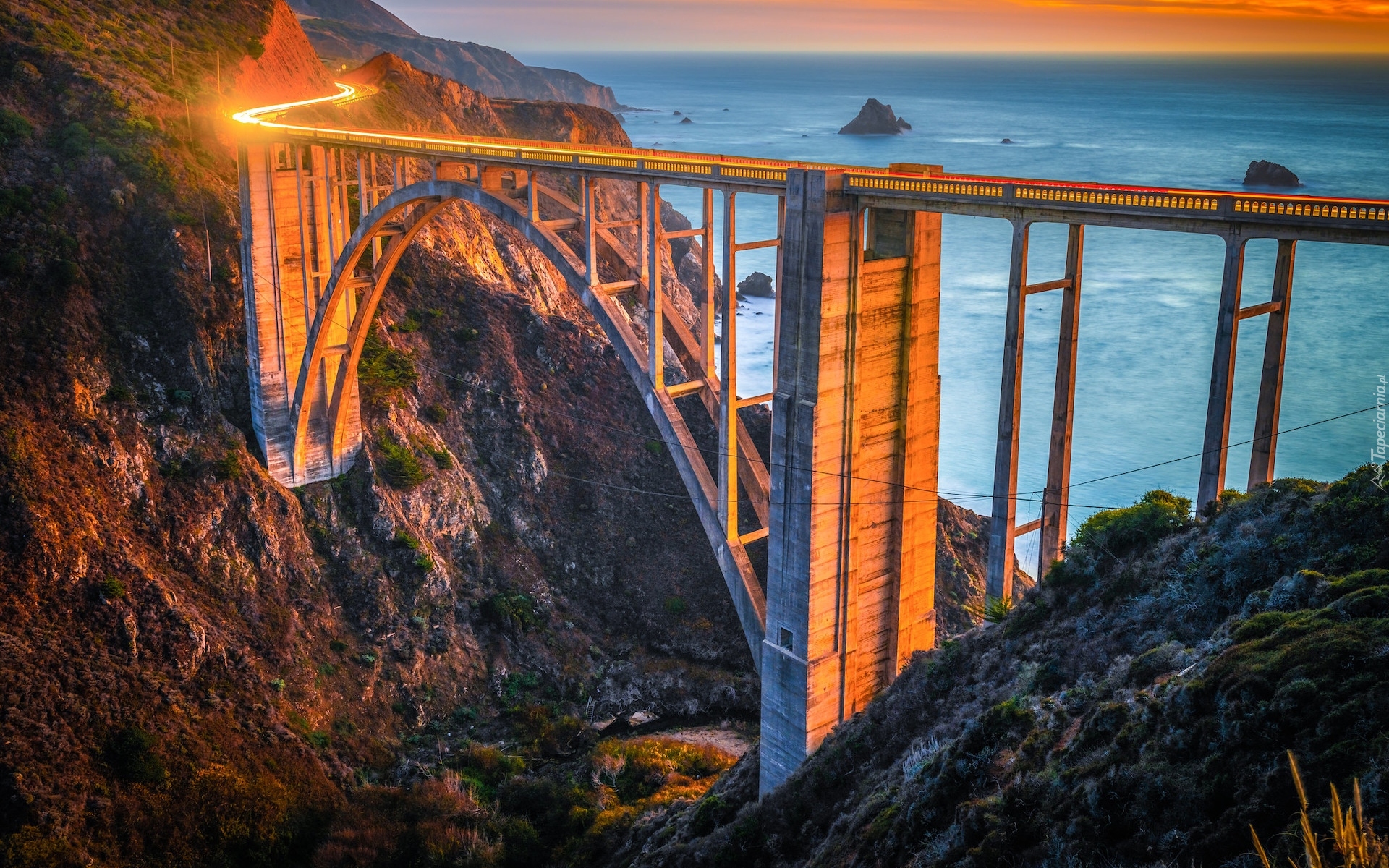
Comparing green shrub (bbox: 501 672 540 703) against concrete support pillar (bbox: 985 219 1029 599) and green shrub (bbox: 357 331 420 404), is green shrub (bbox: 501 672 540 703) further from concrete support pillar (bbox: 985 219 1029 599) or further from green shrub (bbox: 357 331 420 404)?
concrete support pillar (bbox: 985 219 1029 599)

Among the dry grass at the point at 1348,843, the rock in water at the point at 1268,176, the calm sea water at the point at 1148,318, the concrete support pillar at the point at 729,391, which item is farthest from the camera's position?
the rock in water at the point at 1268,176

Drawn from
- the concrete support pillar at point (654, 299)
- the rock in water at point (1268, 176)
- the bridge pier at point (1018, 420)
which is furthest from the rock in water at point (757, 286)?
the bridge pier at point (1018, 420)

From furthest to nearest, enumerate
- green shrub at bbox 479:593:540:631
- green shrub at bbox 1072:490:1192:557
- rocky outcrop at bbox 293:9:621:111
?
rocky outcrop at bbox 293:9:621:111
green shrub at bbox 479:593:540:631
green shrub at bbox 1072:490:1192:557

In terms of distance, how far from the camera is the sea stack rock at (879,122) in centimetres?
15238

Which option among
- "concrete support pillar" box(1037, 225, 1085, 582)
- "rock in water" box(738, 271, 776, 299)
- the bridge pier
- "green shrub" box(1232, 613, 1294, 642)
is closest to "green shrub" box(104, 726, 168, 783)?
the bridge pier

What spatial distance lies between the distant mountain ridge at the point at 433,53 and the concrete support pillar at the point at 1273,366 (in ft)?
384

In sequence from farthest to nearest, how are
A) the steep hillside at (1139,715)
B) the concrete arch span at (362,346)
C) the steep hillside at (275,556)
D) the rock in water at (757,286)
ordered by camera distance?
1. the rock in water at (757,286)
2. the steep hillside at (275,556)
3. the concrete arch span at (362,346)
4. the steep hillside at (1139,715)

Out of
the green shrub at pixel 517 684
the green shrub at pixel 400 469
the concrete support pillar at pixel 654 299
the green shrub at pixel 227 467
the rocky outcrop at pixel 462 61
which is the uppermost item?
the rocky outcrop at pixel 462 61

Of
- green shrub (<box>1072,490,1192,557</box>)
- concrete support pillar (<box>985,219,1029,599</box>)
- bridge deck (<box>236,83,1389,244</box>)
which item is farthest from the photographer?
green shrub (<box>1072,490,1192,557</box>)

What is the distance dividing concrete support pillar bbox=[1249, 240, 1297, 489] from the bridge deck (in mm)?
418

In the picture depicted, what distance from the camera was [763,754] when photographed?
22859 millimetres

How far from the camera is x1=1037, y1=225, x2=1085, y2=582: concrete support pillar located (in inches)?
647

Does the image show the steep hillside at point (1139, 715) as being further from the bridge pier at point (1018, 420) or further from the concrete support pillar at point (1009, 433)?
the concrete support pillar at point (1009, 433)

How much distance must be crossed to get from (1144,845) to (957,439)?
51104 millimetres
